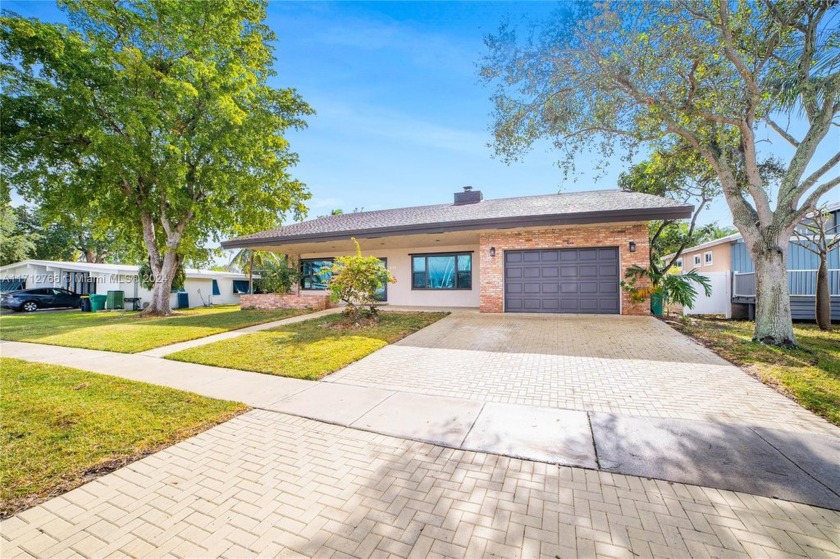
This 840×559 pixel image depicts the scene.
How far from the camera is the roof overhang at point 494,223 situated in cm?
886

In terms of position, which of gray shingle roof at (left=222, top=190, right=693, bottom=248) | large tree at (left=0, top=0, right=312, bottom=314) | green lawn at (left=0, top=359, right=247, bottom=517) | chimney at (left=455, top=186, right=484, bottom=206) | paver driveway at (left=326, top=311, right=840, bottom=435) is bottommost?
green lawn at (left=0, top=359, right=247, bottom=517)

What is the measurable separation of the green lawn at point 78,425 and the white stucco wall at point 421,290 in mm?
10779

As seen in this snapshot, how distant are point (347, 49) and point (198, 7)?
8.99m

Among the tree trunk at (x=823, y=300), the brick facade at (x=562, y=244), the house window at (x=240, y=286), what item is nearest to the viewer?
the tree trunk at (x=823, y=300)

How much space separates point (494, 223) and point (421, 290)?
18.2 feet

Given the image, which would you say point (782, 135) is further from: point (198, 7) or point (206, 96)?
point (198, 7)

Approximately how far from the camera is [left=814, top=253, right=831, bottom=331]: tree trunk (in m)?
8.52

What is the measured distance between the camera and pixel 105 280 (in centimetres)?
2003

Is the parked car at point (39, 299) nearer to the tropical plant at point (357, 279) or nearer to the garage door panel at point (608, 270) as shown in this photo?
the tropical plant at point (357, 279)

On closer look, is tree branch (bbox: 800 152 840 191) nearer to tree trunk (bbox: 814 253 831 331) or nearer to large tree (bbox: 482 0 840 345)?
large tree (bbox: 482 0 840 345)

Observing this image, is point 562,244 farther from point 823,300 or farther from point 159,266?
point 159,266

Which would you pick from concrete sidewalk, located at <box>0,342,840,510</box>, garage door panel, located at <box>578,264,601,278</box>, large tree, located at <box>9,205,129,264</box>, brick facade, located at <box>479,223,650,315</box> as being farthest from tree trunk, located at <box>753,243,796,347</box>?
large tree, located at <box>9,205,129,264</box>

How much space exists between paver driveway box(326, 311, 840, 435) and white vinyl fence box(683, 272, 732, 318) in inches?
238

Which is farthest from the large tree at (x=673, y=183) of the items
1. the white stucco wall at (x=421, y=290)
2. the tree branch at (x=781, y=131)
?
the white stucco wall at (x=421, y=290)
